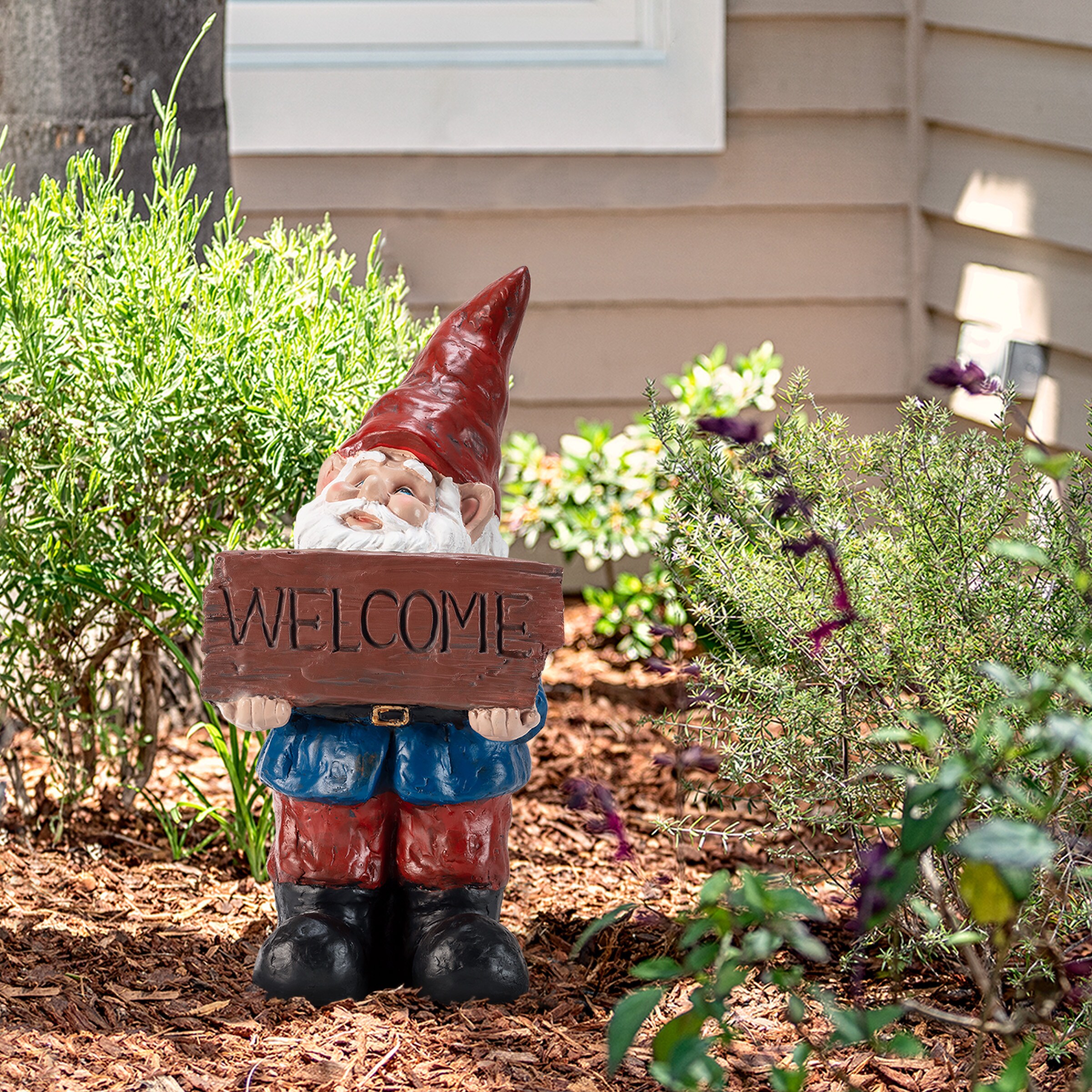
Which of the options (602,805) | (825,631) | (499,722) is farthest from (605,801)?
(825,631)

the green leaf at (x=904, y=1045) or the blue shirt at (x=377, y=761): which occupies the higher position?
the blue shirt at (x=377, y=761)

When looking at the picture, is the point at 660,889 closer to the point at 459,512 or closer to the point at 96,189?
the point at 459,512

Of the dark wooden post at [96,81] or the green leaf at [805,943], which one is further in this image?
the dark wooden post at [96,81]

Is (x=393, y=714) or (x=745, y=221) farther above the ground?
(x=745, y=221)

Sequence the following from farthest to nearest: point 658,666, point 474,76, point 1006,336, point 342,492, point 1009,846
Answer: point 474,76 < point 1006,336 < point 658,666 < point 342,492 < point 1009,846

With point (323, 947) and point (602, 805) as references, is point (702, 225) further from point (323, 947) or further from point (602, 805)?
point (323, 947)

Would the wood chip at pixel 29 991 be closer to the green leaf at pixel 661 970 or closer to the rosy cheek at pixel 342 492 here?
the rosy cheek at pixel 342 492

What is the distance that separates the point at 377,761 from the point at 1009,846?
1.36 metres

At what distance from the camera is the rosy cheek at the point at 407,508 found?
83.7 inches

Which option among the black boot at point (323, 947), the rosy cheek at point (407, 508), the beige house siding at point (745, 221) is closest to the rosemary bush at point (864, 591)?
the rosy cheek at point (407, 508)

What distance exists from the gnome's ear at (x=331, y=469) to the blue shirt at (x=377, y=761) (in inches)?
14.7

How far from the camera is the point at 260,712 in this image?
2113mm

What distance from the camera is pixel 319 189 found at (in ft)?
14.6

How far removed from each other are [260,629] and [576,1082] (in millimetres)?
827
